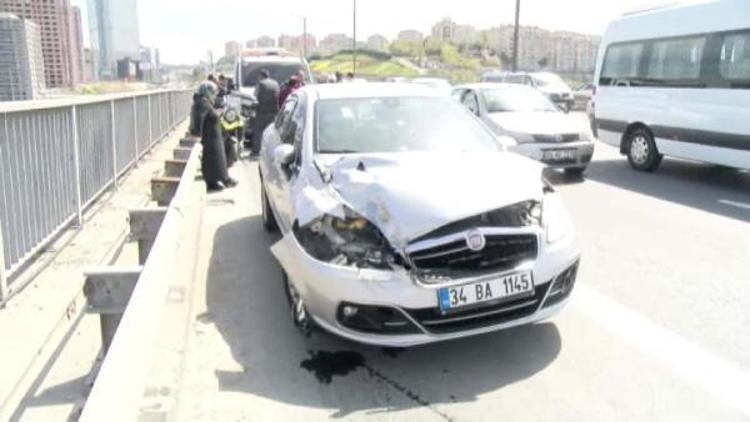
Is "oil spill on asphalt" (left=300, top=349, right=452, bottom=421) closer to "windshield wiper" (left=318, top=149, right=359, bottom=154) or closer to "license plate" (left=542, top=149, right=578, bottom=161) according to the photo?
"windshield wiper" (left=318, top=149, right=359, bottom=154)

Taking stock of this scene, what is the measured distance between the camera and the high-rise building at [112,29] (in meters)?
40.8

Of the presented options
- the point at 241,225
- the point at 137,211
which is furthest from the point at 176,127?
the point at 137,211

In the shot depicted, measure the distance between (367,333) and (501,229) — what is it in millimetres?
974

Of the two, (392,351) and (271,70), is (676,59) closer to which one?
(392,351)

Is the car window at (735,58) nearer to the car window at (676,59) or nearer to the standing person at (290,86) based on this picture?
the car window at (676,59)

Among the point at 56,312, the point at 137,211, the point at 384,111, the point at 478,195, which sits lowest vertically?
the point at 56,312

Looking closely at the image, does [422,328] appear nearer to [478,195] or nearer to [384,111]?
[478,195]

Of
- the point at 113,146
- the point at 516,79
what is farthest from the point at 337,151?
the point at 516,79

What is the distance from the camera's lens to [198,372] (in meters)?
3.88

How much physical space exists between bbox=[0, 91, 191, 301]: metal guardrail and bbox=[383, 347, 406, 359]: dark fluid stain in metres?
2.89

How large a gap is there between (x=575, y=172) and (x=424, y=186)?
7646mm

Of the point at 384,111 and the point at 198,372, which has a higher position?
the point at 384,111

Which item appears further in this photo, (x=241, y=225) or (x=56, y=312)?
(x=241, y=225)

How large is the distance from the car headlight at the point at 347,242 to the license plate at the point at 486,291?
1.23 ft
